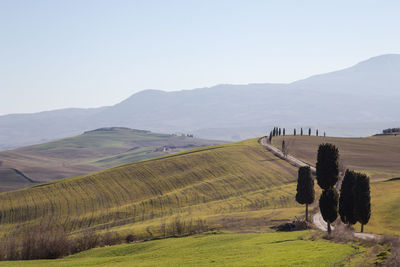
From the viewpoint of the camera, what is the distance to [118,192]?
116688 millimetres

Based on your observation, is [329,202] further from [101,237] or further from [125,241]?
[101,237]

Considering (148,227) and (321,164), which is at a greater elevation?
(321,164)

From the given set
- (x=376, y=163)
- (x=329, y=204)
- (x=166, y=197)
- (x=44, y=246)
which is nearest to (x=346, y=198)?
(x=329, y=204)

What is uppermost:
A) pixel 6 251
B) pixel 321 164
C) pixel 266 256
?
pixel 321 164

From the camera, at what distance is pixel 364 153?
156 meters

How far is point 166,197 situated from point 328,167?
1899 inches

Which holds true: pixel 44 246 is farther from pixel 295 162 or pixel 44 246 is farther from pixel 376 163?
pixel 376 163

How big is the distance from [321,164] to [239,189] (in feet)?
142

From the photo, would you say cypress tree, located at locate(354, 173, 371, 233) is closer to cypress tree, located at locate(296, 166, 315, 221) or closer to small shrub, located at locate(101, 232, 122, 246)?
cypress tree, located at locate(296, 166, 315, 221)

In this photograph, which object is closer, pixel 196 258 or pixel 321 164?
pixel 196 258

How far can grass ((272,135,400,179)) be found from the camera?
13025cm

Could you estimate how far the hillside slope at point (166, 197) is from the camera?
297 feet

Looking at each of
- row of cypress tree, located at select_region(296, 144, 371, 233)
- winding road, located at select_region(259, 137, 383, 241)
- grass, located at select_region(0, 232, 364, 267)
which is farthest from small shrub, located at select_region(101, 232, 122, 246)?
row of cypress tree, located at select_region(296, 144, 371, 233)

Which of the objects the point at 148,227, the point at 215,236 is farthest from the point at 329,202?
the point at 148,227
